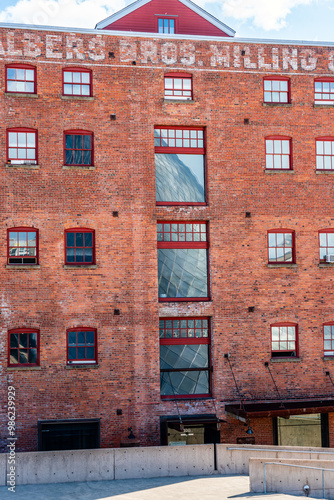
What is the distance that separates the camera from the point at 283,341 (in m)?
26.3

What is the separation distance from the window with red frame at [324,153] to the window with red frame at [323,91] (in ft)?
5.76

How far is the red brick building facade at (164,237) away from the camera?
2461cm

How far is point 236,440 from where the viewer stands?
83.4 feet

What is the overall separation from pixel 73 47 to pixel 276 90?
357 inches

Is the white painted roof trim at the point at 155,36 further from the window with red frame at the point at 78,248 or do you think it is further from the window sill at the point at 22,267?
the window sill at the point at 22,267

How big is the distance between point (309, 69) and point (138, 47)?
25.4 feet

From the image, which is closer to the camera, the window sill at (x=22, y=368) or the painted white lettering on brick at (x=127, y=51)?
the window sill at (x=22, y=368)

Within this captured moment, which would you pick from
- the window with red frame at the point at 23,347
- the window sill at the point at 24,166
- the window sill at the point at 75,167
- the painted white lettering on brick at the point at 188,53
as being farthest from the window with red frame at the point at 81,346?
the painted white lettering on brick at the point at 188,53

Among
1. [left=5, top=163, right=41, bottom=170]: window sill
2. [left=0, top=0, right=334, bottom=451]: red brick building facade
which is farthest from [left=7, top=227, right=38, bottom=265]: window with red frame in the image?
[left=5, top=163, right=41, bottom=170]: window sill

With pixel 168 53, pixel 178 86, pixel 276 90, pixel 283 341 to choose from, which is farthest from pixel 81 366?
pixel 276 90

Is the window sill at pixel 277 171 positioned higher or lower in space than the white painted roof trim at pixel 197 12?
lower

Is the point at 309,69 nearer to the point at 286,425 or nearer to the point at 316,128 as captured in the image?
the point at 316,128

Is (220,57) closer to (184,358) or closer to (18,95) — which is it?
(18,95)

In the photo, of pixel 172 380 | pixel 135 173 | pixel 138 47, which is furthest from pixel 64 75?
pixel 172 380
